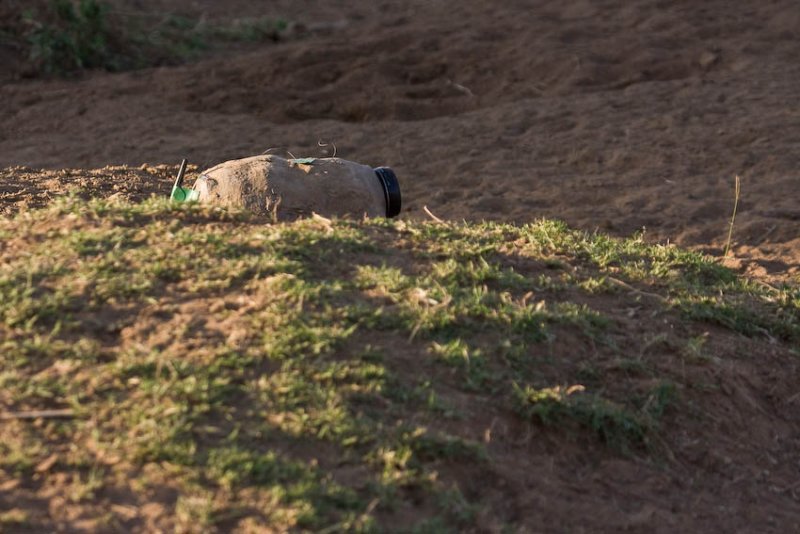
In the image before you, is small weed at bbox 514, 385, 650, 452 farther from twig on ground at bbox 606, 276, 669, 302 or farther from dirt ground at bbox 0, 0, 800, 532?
twig on ground at bbox 606, 276, 669, 302

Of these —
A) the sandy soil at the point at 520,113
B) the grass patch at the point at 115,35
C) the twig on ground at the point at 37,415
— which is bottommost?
the sandy soil at the point at 520,113

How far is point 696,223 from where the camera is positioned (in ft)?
19.6

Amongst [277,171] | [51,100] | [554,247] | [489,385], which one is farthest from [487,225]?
[51,100]

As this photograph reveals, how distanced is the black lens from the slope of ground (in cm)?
80

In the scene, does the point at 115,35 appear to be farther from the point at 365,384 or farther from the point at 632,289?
the point at 365,384

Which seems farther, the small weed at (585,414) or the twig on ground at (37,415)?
the small weed at (585,414)

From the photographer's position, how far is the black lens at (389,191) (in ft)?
16.5

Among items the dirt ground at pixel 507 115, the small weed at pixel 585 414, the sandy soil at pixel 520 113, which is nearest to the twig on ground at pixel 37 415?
the small weed at pixel 585 414

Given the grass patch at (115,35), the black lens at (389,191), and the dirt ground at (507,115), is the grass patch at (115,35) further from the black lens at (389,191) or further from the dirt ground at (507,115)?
the black lens at (389,191)

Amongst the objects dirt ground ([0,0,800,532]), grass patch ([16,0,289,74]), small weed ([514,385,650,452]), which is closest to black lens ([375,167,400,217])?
dirt ground ([0,0,800,532])

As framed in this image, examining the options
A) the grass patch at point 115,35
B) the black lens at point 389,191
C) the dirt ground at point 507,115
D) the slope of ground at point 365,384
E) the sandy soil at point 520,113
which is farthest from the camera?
the grass patch at point 115,35

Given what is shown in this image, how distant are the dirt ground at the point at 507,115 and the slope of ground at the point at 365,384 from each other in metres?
0.42

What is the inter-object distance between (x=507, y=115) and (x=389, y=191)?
10.5ft

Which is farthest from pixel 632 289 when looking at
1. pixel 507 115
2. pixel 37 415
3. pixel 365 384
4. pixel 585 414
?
pixel 507 115
